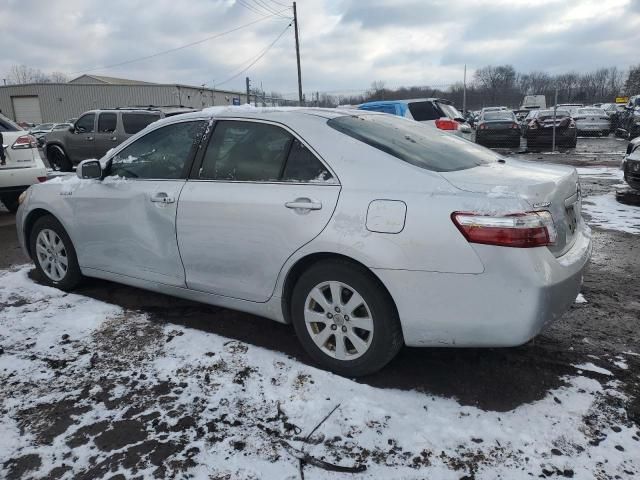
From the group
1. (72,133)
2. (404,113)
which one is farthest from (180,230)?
(72,133)

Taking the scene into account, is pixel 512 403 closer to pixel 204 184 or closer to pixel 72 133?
pixel 204 184

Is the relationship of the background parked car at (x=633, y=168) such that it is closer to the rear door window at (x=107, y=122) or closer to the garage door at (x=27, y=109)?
the rear door window at (x=107, y=122)

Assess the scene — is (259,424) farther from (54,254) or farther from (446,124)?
(446,124)

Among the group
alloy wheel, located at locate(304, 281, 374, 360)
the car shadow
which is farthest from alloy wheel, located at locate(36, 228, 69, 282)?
alloy wheel, located at locate(304, 281, 374, 360)

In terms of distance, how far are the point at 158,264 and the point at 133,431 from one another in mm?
1442

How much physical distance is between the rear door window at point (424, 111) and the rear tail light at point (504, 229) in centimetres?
1038

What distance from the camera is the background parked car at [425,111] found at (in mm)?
12125

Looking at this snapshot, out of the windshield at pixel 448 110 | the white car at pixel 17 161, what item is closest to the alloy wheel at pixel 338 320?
the white car at pixel 17 161

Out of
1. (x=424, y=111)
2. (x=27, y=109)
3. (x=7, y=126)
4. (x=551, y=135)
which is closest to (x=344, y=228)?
(x=7, y=126)

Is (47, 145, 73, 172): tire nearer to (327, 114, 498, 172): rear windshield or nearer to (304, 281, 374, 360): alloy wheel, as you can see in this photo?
(327, 114, 498, 172): rear windshield

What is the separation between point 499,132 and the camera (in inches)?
767

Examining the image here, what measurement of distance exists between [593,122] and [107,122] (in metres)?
22.0

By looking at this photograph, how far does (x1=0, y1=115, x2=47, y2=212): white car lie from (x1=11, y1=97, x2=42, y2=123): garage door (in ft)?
173

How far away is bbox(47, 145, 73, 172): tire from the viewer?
14.5 meters
